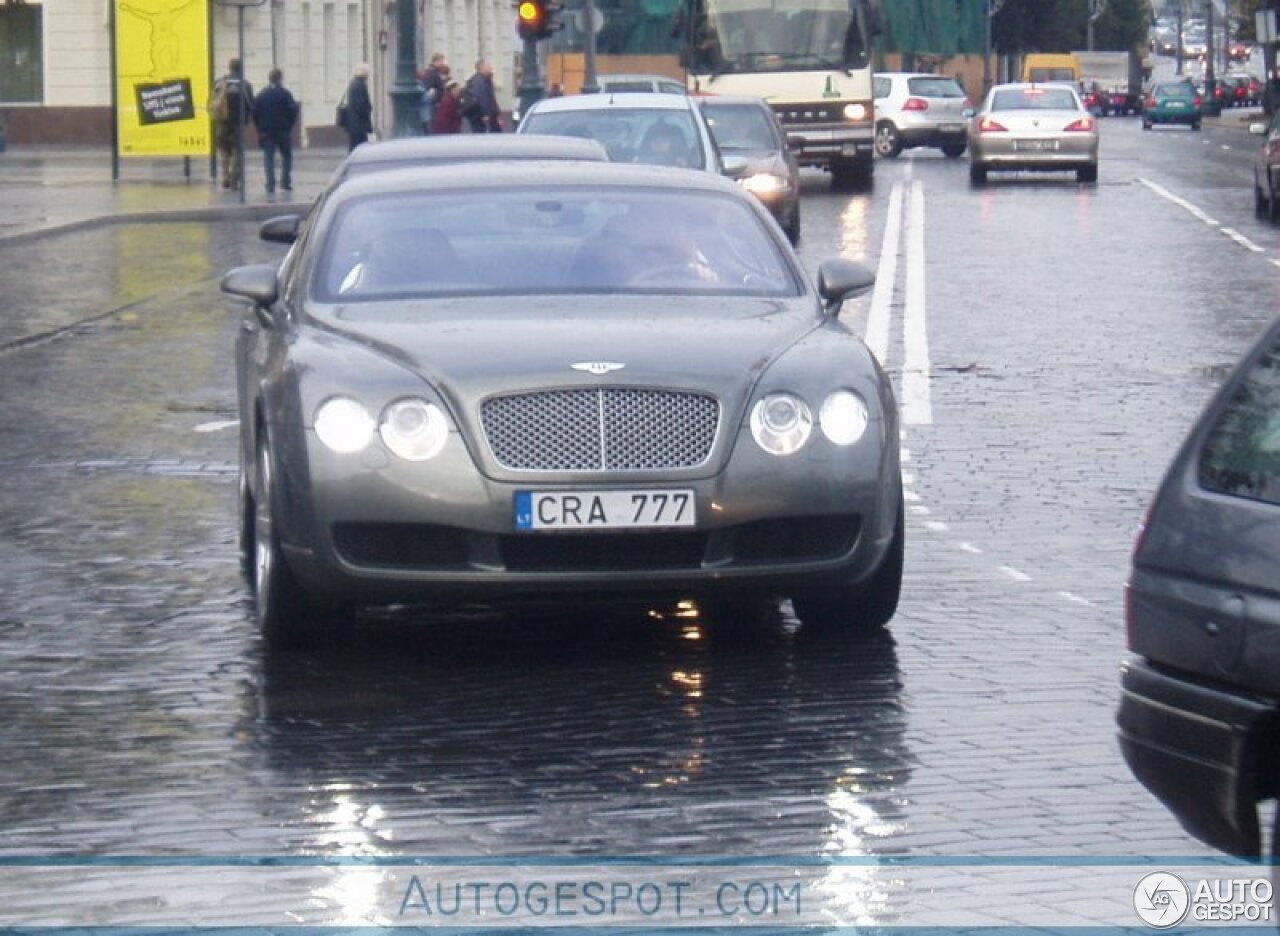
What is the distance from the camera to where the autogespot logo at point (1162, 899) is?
536 centimetres

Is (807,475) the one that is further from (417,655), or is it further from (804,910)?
(804,910)

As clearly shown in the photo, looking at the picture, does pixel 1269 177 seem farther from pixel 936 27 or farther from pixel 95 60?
pixel 936 27

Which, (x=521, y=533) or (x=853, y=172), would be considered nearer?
Result: (x=521, y=533)

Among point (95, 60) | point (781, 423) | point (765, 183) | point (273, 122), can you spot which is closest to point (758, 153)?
point (765, 183)

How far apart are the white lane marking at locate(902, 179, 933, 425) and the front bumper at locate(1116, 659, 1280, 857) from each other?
907 centimetres

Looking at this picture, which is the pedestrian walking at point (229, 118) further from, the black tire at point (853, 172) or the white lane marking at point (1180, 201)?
the white lane marking at point (1180, 201)

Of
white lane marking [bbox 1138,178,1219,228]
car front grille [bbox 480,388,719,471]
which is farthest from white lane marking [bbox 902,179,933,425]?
car front grille [bbox 480,388,719,471]

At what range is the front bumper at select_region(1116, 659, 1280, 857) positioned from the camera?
4734 millimetres

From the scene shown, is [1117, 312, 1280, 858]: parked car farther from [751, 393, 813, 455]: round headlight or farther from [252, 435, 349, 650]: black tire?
[252, 435, 349, 650]: black tire

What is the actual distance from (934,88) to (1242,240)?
3062 cm

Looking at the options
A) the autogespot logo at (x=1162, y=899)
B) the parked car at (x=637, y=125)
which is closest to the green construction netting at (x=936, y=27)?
the parked car at (x=637, y=125)

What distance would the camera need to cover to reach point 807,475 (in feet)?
26.2

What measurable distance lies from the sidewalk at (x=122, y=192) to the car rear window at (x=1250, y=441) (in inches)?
974
